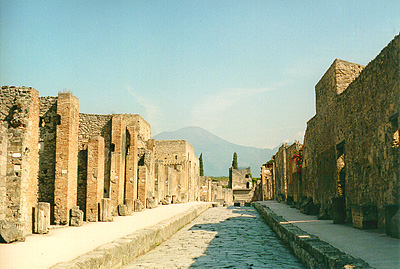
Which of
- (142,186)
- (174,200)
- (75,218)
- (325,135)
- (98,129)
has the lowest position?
(174,200)

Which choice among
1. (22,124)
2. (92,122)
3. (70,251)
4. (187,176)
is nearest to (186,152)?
(187,176)

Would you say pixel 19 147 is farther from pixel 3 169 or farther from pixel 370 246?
pixel 370 246

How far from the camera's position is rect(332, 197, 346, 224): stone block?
1145cm

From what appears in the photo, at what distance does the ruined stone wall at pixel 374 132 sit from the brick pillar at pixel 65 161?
8.30 m

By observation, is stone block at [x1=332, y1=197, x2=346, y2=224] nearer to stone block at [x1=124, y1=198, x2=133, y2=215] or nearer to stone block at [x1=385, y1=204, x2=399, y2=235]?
stone block at [x1=385, y1=204, x2=399, y2=235]

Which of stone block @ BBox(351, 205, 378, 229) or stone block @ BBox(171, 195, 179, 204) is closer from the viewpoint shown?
stone block @ BBox(351, 205, 378, 229)

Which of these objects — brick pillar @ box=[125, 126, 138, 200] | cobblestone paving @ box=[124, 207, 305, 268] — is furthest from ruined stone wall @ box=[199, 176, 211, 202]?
cobblestone paving @ box=[124, 207, 305, 268]

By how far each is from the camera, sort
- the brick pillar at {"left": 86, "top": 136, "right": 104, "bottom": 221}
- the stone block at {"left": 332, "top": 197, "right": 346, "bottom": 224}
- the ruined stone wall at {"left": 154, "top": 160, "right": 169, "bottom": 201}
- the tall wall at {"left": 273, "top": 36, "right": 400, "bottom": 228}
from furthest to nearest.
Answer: the ruined stone wall at {"left": 154, "top": 160, "right": 169, "bottom": 201} → the brick pillar at {"left": 86, "top": 136, "right": 104, "bottom": 221} → the stone block at {"left": 332, "top": 197, "right": 346, "bottom": 224} → the tall wall at {"left": 273, "top": 36, "right": 400, "bottom": 228}

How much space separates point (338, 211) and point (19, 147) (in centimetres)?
843

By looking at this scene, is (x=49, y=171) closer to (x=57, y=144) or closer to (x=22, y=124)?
(x=57, y=144)

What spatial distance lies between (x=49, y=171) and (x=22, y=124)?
8.95 ft

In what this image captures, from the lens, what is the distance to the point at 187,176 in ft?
130

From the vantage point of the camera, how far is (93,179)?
14.1 meters

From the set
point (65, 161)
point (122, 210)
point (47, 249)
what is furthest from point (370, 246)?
point (122, 210)
